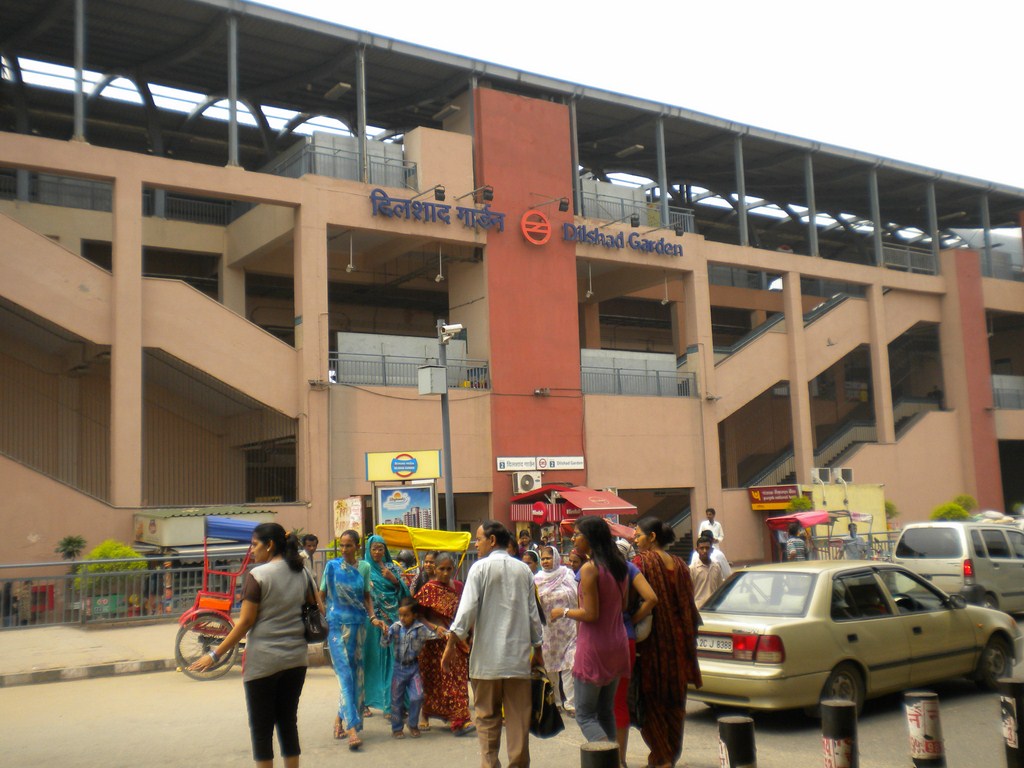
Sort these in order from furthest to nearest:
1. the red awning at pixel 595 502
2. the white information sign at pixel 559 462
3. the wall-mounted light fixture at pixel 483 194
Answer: the white information sign at pixel 559 462 < the wall-mounted light fixture at pixel 483 194 < the red awning at pixel 595 502

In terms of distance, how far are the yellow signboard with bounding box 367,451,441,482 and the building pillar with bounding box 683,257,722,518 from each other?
1276 centimetres

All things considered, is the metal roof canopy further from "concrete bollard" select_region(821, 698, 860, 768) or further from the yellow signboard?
"concrete bollard" select_region(821, 698, 860, 768)

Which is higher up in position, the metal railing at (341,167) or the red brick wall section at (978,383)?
the metal railing at (341,167)

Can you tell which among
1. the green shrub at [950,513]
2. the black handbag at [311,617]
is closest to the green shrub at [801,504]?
the green shrub at [950,513]

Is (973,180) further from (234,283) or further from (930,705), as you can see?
(930,705)

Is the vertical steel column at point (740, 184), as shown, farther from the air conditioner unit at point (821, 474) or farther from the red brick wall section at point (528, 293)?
the air conditioner unit at point (821, 474)

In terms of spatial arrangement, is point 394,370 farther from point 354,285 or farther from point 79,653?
point 79,653

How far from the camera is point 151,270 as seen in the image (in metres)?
27.6

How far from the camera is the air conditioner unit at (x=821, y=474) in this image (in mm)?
30844

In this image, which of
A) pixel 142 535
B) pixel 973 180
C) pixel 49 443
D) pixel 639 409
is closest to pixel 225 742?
pixel 142 535

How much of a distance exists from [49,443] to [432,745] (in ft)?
63.5

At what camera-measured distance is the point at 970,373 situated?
3606 centimetres

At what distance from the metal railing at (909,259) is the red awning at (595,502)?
16664mm

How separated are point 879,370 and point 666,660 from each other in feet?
95.5
